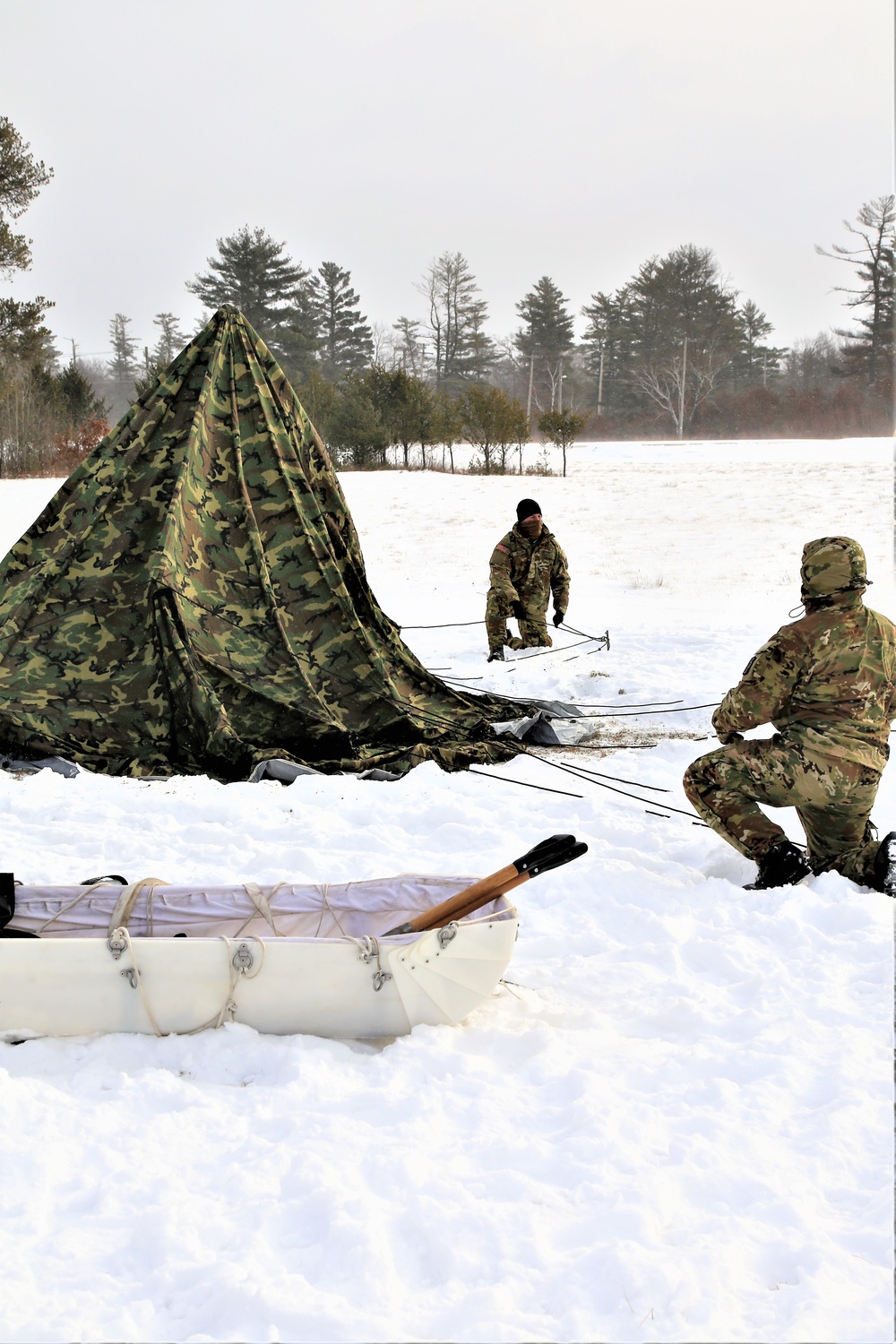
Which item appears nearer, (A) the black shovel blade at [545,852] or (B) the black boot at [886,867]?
(A) the black shovel blade at [545,852]

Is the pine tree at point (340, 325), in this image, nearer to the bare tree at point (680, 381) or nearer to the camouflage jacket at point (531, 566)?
the bare tree at point (680, 381)

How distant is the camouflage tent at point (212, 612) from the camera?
564 cm

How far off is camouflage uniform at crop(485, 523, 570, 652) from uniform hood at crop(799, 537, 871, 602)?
5.36 metres

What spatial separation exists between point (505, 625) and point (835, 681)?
18.0 ft

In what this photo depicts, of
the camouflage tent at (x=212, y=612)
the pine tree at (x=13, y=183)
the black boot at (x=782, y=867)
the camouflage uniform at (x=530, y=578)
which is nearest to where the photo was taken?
the black boot at (x=782, y=867)

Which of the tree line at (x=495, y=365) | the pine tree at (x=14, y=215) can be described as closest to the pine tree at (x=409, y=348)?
the tree line at (x=495, y=365)

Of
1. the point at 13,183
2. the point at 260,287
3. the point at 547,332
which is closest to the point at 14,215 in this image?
the point at 13,183

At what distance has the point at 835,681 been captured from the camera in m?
3.75

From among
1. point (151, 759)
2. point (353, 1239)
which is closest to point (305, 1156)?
point (353, 1239)

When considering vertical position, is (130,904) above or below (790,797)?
below

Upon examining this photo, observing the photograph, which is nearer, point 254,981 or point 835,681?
point 254,981

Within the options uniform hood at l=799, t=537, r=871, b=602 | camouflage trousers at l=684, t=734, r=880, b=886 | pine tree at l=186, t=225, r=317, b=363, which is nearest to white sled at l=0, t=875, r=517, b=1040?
camouflage trousers at l=684, t=734, r=880, b=886

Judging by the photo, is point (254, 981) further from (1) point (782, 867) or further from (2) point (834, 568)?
(2) point (834, 568)

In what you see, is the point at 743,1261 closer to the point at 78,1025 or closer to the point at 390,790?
the point at 78,1025
